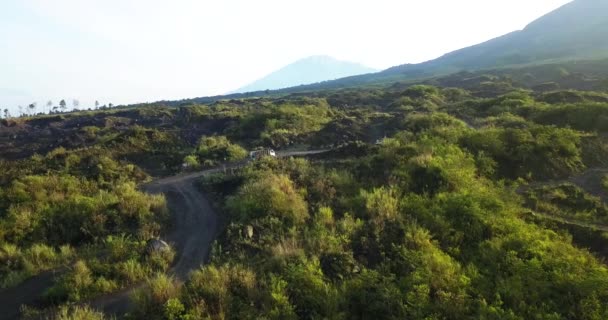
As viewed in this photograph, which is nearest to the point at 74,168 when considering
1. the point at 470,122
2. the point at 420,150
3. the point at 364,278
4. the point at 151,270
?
the point at 151,270

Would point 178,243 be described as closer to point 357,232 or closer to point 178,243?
point 178,243

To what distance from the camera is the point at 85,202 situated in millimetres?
18984

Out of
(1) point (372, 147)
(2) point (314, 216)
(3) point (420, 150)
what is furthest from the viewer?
(1) point (372, 147)

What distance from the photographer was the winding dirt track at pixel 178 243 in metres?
12.1

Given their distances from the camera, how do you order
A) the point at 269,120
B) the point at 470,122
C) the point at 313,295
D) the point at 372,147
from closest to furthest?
the point at 313,295 < the point at 372,147 < the point at 470,122 < the point at 269,120

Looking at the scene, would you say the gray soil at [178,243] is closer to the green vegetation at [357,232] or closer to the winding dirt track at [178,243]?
the winding dirt track at [178,243]

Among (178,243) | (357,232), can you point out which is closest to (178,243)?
(178,243)

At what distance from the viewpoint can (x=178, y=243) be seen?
642 inches

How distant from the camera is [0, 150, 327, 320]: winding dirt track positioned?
12.1 metres

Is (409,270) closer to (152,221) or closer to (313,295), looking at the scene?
(313,295)

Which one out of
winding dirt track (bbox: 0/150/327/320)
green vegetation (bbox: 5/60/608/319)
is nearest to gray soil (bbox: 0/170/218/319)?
winding dirt track (bbox: 0/150/327/320)

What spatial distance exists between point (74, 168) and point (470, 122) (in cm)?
3420

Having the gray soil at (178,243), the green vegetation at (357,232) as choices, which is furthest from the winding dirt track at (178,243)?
the green vegetation at (357,232)

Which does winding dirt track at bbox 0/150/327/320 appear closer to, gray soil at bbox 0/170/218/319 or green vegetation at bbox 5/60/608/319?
gray soil at bbox 0/170/218/319
